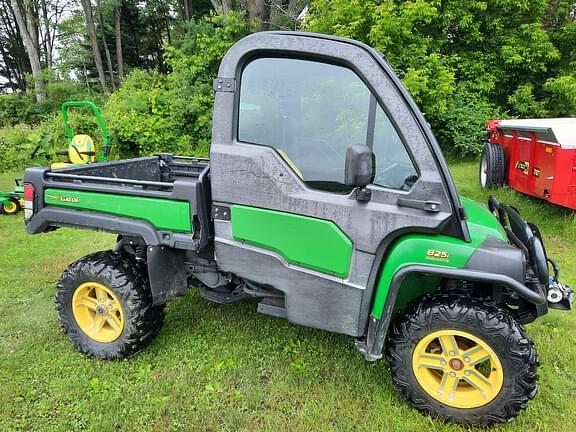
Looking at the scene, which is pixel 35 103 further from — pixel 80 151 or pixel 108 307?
pixel 108 307

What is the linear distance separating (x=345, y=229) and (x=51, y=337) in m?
2.63

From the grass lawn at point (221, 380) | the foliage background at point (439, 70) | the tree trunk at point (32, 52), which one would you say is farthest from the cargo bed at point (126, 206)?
the tree trunk at point (32, 52)

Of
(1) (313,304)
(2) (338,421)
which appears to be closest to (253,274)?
(1) (313,304)

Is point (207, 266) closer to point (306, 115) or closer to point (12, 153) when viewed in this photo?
point (306, 115)

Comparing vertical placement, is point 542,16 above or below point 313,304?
above

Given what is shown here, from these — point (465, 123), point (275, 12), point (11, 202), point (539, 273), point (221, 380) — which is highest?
point (275, 12)

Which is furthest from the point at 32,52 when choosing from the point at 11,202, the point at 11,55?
the point at 11,202

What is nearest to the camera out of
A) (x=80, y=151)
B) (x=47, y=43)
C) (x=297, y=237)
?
(x=297, y=237)

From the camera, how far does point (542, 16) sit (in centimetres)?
1155

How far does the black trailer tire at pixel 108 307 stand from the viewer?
317cm

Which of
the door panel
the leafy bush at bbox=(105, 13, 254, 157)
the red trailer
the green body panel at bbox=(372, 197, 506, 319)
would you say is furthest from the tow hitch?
the leafy bush at bbox=(105, 13, 254, 157)

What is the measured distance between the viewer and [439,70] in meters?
10.0

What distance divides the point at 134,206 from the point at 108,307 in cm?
83

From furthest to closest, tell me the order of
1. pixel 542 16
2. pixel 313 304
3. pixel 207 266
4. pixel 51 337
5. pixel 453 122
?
pixel 542 16 → pixel 453 122 → pixel 51 337 → pixel 207 266 → pixel 313 304
